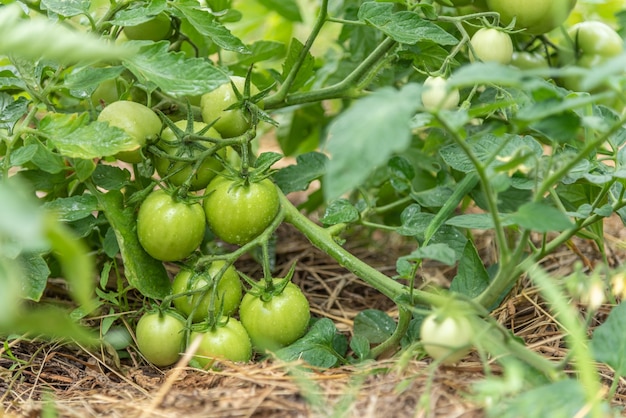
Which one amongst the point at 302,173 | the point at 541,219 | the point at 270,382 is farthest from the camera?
the point at 302,173

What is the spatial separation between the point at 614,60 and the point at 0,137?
2.77ft

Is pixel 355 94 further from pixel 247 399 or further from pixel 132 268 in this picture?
pixel 247 399

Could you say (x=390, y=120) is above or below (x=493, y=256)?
above

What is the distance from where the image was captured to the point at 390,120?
2.08ft

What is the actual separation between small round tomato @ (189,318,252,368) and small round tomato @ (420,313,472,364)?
1.08 ft

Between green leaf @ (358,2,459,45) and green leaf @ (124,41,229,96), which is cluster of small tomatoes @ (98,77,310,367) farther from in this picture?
green leaf @ (358,2,459,45)

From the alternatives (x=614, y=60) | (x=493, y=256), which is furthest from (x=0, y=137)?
(x=493, y=256)

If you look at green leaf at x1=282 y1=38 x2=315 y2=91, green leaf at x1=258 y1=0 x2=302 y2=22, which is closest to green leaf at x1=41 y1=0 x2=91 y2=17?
green leaf at x1=282 y1=38 x2=315 y2=91

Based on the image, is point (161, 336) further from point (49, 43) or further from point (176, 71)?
point (49, 43)

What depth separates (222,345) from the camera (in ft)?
3.39

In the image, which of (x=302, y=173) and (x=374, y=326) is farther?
(x=302, y=173)

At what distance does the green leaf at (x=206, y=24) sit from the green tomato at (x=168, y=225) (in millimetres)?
264

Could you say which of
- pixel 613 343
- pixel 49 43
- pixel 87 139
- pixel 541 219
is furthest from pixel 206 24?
pixel 613 343

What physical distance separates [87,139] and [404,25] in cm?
52
